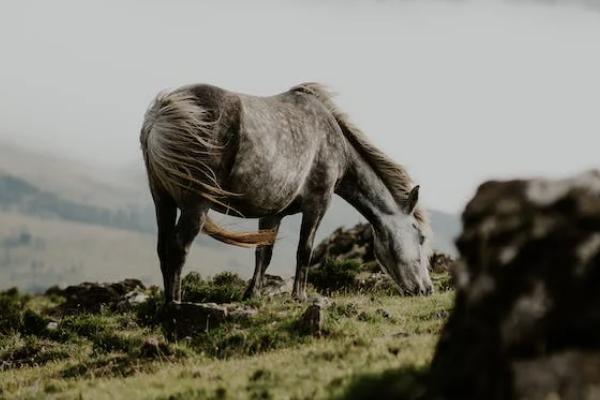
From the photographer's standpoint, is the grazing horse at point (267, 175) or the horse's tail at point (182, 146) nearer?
the horse's tail at point (182, 146)

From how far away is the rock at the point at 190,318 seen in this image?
13305mm

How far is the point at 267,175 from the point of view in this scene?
47.3ft

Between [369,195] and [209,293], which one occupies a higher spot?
[369,195]

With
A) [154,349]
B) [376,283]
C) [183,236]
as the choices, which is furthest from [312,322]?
[376,283]

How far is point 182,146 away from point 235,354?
378cm

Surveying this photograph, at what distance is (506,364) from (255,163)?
364 inches

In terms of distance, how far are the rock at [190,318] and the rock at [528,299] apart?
25.5 feet

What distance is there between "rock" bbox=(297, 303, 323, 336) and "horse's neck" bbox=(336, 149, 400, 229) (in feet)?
20.1

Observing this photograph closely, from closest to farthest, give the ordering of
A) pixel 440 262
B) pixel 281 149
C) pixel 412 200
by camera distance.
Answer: pixel 281 149
pixel 412 200
pixel 440 262

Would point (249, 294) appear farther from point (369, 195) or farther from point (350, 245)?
point (350, 245)

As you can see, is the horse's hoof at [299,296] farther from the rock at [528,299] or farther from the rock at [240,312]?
the rock at [528,299]

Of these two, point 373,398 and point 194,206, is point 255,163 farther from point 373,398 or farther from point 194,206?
point 373,398

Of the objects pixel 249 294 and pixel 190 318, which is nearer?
pixel 190 318

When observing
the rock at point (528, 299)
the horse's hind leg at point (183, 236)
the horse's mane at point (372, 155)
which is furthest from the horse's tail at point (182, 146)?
the rock at point (528, 299)
